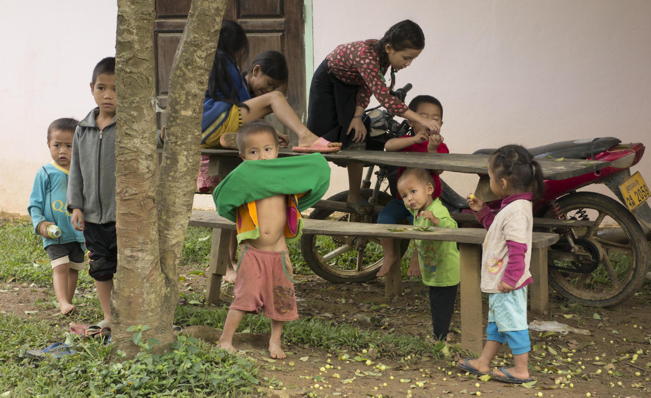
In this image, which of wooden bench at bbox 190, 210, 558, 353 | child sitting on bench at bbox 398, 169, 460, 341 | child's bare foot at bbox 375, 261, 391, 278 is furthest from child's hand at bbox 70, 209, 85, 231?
child's bare foot at bbox 375, 261, 391, 278

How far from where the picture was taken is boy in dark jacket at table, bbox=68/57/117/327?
464 centimetres

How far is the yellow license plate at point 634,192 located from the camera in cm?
554

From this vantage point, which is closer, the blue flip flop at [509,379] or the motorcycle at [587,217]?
the blue flip flop at [509,379]

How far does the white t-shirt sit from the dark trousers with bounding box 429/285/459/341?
0.59 m

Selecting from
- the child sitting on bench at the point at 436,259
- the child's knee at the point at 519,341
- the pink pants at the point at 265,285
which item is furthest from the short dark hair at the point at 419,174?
the child's knee at the point at 519,341

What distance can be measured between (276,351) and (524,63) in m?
4.16

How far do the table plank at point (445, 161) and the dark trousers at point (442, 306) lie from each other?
0.70 metres

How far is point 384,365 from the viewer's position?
4.35 metres

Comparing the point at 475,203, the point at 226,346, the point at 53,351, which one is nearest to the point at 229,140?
the point at 226,346

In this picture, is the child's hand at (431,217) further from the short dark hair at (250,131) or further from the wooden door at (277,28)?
the wooden door at (277,28)

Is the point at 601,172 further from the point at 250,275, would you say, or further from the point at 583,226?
the point at 250,275

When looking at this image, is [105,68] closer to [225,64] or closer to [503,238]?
[225,64]

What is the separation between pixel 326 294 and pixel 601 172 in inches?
83.9

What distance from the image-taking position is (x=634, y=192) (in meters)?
5.58
